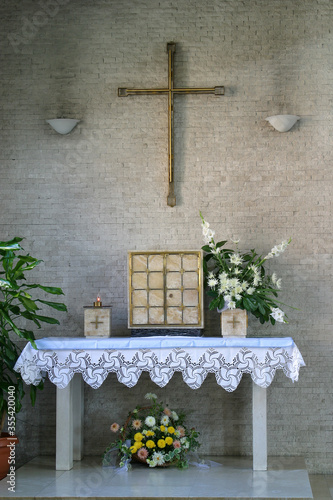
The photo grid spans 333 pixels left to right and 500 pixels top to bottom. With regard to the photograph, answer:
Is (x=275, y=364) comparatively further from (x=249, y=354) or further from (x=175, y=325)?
(x=175, y=325)


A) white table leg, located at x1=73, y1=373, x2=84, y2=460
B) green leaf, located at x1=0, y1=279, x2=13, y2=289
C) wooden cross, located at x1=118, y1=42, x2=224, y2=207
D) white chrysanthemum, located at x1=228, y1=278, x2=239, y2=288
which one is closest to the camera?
green leaf, located at x1=0, y1=279, x2=13, y2=289

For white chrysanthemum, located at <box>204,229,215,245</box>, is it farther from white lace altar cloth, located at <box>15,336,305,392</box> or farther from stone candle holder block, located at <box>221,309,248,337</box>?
white lace altar cloth, located at <box>15,336,305,392</box>

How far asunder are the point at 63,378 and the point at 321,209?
2.54 meters

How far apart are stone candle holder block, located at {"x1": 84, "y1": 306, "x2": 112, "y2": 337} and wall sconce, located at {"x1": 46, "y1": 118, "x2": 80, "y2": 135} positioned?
1595mm

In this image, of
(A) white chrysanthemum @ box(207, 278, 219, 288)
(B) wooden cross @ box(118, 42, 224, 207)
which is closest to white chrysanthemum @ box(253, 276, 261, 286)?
(A) white chrysanthemum @ box(207, 278, 219, 288)

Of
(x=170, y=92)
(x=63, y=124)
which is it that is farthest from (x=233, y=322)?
(x=63, y=124)

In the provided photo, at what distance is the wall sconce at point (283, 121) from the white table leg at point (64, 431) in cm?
269

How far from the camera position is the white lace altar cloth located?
4.98m

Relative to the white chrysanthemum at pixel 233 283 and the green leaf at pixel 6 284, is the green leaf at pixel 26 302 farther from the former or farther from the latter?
the white chrysanthemum at pixel 233 283

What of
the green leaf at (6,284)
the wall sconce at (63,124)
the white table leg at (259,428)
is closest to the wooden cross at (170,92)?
the wall sconce at (63,124)

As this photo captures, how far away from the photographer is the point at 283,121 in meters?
5.79

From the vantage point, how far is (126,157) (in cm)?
599

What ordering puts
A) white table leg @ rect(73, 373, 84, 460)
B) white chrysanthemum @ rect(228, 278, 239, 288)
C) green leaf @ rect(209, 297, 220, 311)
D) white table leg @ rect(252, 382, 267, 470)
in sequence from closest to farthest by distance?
white table leg @ rect(252, 382, 267, 470)
white chrysanthemum @ rect(228, 278, 239, 288)
green leaf @ rect(209, 297, 220, 311)
white table leg @ rect(73, 373, 84, 460)

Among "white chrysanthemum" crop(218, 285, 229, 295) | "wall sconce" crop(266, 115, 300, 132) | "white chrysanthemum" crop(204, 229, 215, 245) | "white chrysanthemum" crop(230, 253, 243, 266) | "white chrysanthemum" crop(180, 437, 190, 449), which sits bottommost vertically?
"white chrysanthemum" crop(180, 437, 190, 449)
